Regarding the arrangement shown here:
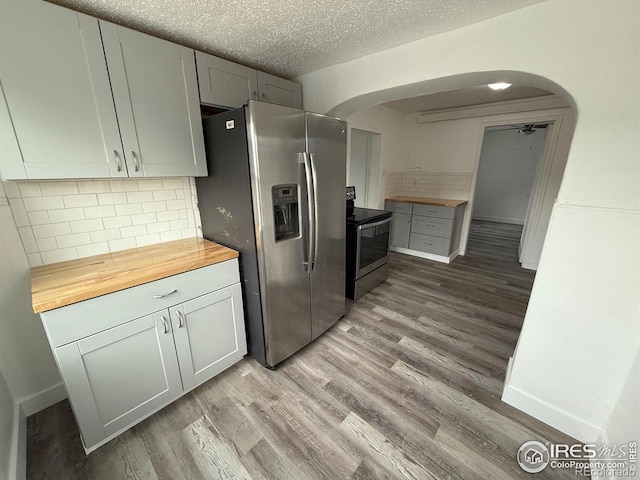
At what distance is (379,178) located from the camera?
164 inches

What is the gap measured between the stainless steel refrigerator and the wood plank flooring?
1.08ft

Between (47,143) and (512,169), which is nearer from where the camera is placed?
(47,143)

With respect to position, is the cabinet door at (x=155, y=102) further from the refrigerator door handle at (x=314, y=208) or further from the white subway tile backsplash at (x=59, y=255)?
the refrigerator door handle at (x=314, y=208)

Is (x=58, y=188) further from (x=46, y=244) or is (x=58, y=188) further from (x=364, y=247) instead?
(x=364, y=247)

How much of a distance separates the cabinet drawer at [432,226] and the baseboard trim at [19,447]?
4491mm

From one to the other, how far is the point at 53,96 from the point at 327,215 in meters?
1.65

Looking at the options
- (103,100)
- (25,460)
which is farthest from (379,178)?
(25,460)

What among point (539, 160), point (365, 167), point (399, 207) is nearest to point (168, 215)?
point (365, 167)

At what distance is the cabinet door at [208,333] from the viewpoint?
1546 mm

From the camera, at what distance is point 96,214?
166 centimetres

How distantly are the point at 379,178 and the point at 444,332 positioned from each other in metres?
2.64

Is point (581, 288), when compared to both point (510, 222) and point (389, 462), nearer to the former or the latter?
point (389, 462)

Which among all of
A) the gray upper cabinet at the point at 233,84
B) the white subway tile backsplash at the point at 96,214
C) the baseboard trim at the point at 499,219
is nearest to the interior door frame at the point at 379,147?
the gray upper cabinet at the point at 233,84

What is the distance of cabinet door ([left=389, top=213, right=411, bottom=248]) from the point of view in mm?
4297
